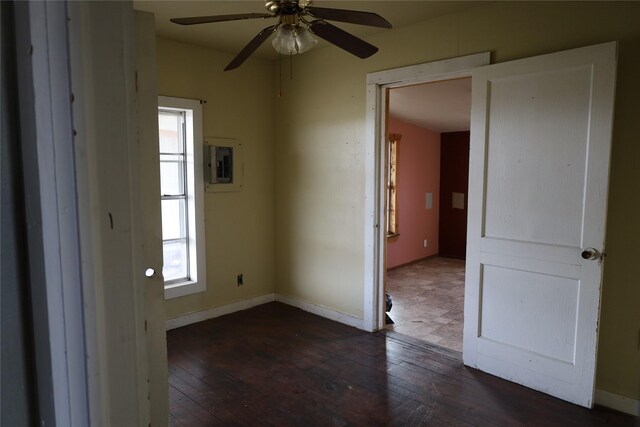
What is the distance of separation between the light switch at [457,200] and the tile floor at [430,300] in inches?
37.1

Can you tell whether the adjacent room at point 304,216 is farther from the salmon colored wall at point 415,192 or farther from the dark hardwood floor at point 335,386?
the salmon colored wall at point 415,192

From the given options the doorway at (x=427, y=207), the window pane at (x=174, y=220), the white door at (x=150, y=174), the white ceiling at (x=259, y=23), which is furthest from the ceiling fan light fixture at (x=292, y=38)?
the doorway at (x=427, y=207)

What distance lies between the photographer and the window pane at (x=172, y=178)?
3827mm

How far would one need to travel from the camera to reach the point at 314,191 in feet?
13.9

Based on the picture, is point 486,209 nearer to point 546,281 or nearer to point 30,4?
point 546,281

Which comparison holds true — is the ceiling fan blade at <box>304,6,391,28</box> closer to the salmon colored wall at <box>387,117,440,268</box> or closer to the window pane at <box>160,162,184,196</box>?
the window pane at <box>160,162,184,196</box>

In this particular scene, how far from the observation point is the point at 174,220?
3.95 metres

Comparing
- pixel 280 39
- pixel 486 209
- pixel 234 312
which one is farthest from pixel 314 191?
pixel 280 39

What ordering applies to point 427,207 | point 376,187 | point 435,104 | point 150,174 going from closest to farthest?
1. point 150,174
2. point 376,187
3. point 435,104
4. point 427,207

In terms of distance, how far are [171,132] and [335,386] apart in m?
2.59

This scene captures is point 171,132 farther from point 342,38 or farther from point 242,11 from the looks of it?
point 342,38

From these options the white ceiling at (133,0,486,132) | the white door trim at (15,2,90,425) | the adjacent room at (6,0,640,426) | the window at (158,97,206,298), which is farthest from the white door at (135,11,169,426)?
the window at (158,97,206,298)

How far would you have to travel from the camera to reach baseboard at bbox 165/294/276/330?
3921 mm

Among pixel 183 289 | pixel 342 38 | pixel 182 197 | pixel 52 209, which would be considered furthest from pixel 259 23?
pixel 52 209
